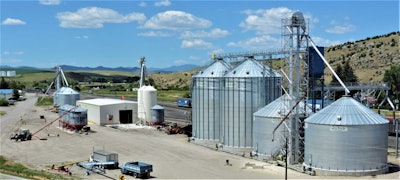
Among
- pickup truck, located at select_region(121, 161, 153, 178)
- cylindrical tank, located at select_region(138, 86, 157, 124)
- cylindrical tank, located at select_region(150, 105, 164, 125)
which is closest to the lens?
pickup truck, located at select_region(121, 161, 153, 178)

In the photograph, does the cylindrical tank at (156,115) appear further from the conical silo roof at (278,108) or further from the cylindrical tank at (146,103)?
the conical silo roof at (278,108)

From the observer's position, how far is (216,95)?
6544cm

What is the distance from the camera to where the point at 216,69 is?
66.9m

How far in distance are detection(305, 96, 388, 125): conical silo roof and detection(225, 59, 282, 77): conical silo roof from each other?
1190 centimetres

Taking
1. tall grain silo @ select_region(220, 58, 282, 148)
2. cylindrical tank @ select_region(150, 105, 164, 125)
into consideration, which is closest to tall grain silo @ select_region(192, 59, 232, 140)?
tall grain silo @ select_region(220, 58, 282, 148)

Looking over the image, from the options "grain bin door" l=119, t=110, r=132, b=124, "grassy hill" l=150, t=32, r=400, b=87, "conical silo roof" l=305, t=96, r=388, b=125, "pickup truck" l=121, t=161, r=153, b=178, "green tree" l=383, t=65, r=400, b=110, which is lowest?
"pickup truck" l=121, t=161, r=153, b=178

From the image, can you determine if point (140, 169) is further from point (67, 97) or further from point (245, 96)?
point (67, 97)

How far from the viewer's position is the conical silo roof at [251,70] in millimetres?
59750

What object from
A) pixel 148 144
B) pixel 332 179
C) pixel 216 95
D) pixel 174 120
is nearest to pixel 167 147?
pixel 148 144

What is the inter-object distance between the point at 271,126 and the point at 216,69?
50.3 ft

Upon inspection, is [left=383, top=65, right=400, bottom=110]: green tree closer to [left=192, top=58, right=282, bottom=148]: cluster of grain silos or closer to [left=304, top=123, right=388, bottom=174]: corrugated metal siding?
[left=192, top=58, right=282, bottom=148]: cluster of grain silos

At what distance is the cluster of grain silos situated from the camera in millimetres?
59281

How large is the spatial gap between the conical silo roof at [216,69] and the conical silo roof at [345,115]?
19.2 metres

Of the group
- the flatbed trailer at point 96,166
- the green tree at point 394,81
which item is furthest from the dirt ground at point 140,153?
the green tree at point 394,81
